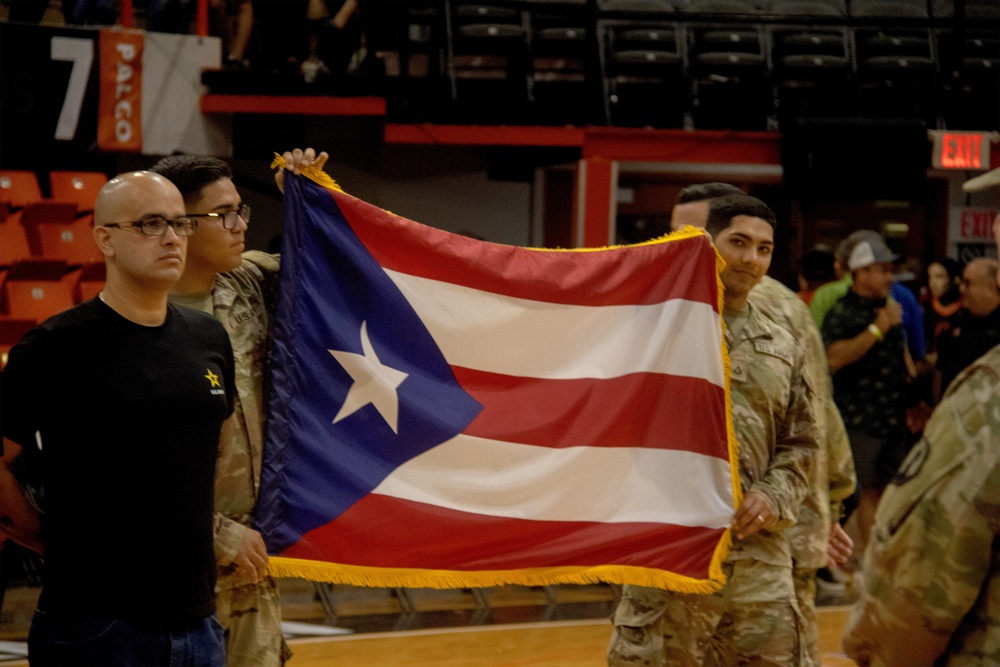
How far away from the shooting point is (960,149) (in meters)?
10.3

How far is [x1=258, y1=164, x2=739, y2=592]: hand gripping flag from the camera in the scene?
3.30m

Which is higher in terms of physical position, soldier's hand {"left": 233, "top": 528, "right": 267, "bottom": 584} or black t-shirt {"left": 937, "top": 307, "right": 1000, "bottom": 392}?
soldier's hand {"left": 233, "top": 528, "right": 267, "bottom": 584}

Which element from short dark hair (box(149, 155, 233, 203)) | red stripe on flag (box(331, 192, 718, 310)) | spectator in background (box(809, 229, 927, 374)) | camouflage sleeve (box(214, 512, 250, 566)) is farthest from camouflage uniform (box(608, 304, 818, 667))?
spectator in background (box(809, 229, 927, 374))

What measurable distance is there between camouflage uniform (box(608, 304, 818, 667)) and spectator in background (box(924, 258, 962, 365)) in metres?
6.12

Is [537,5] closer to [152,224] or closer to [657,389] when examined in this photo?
[657,389]

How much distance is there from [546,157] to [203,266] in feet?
27.1

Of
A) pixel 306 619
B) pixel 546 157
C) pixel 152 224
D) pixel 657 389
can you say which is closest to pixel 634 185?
pixel 546 157

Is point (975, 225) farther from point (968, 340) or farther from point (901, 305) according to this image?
point (968, 340)

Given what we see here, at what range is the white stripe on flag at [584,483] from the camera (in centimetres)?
350

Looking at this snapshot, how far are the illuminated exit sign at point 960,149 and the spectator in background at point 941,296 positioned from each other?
0.85 m

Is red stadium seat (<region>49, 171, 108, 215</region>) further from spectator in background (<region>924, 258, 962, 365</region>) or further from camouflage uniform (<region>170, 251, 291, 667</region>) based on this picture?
camouflage uniform (<region>170, 251, 291, 667</region>)

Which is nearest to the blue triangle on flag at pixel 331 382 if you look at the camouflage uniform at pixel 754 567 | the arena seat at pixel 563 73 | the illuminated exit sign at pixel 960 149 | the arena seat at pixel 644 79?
the camouflage uniform at pixel 754 567

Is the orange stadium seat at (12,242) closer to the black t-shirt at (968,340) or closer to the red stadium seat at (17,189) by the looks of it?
the red stadium seat at (17,189)

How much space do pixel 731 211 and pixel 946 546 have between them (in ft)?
6.37
